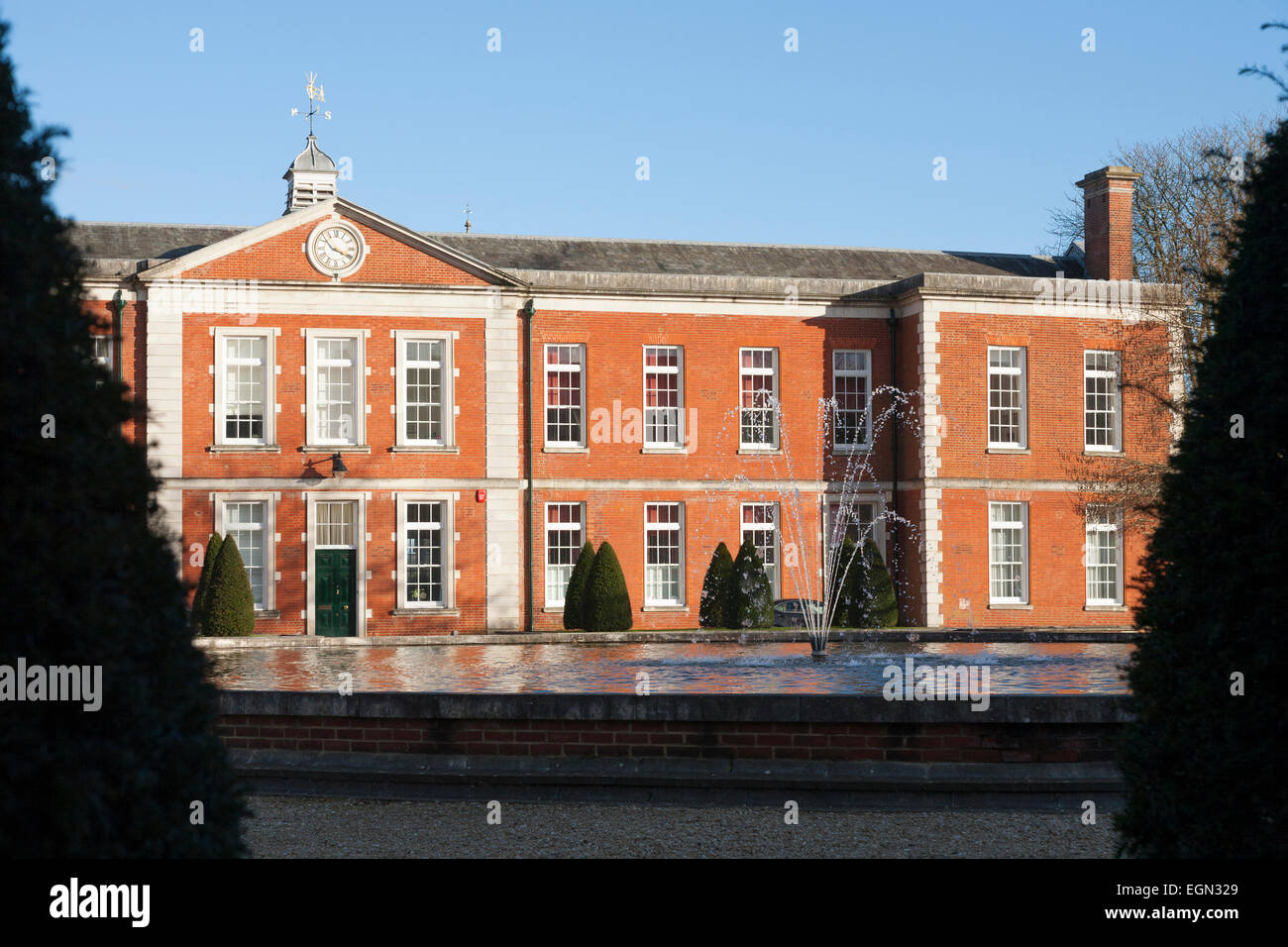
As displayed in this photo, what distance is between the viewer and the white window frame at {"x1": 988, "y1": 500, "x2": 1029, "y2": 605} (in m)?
29.0

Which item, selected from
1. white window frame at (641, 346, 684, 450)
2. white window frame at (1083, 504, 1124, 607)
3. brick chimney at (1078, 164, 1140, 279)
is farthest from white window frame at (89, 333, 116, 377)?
brick chimney at (1078, 164, 1140, 279)

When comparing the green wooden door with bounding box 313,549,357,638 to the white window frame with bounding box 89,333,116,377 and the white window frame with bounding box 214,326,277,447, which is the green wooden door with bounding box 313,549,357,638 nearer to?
the white window frame with bounding box 214,326,277,447

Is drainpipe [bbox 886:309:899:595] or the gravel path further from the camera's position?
drainpipe [bbox 886:309:899:595]

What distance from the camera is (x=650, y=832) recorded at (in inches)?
326

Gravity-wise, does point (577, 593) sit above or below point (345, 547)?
below

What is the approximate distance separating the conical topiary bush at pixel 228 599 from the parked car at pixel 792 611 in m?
10.9

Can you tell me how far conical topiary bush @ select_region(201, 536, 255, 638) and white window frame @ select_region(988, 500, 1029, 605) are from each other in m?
16.3

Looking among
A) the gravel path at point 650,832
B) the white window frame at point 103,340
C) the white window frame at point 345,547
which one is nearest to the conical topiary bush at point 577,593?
the white window frame at point 345,547

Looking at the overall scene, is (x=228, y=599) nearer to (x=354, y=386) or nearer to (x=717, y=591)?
(x=354, y=386)

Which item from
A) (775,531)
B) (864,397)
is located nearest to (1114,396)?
(864,397)

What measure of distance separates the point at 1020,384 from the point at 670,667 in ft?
60.5

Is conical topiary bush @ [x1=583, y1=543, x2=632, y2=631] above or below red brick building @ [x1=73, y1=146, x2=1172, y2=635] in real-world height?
below

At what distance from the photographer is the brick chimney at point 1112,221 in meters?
32.3
